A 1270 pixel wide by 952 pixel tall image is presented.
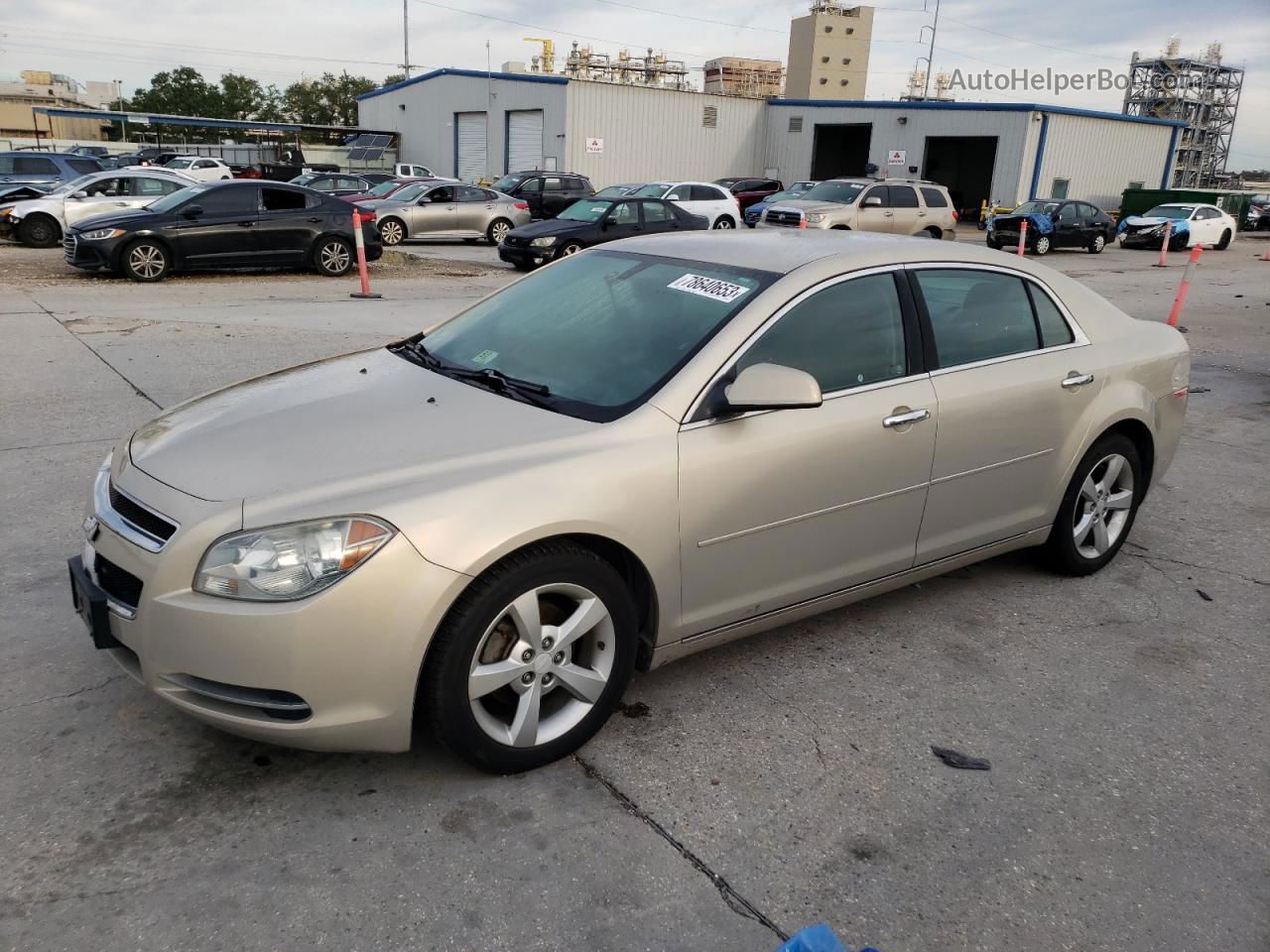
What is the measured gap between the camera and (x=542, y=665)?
2916 millimetres

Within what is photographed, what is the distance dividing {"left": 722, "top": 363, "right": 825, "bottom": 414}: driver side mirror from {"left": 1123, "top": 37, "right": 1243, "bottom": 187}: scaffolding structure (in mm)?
91552

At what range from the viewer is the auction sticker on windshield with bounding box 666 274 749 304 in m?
3.51

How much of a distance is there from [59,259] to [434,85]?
30.1 meters

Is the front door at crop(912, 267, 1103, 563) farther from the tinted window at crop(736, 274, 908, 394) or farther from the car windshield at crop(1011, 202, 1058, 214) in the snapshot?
the car windshield at crop(1011, 202, 1058, 214)

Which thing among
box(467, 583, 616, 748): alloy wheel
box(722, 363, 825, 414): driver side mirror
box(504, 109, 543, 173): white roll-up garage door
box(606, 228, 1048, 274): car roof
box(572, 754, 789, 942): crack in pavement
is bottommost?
box(572, 754, 789, 942): crack in pavement

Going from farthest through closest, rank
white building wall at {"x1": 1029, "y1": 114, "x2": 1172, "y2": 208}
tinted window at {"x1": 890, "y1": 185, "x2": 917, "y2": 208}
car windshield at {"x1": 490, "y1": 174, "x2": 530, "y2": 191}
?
white building wall at {"x1": 1029, "y1": 114, "x2": 1172, "y2": 208} → car windshield at {"x1": 490, "y1": 174, "x2": 530, "y2": 191} → tinted window at {"x1": 890, "y1": 185, "x2": 917, "y2": 208}

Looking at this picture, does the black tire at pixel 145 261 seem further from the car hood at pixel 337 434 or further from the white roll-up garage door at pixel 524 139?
the white roll-up garage door at pixel 524 139

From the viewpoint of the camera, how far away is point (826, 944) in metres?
1.91

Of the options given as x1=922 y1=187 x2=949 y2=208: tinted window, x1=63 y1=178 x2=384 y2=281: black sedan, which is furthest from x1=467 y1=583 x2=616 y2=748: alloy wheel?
x1=922 y1=187 x2=949 y2=208: tinted window

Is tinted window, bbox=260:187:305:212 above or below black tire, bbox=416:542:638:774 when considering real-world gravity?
above

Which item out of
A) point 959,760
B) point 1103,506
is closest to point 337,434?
point 959,760

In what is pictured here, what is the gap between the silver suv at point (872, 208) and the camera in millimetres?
22516

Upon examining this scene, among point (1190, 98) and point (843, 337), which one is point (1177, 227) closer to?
point (843, 337)

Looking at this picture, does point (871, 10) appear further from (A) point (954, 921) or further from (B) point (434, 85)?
(A) point (954, 921)
